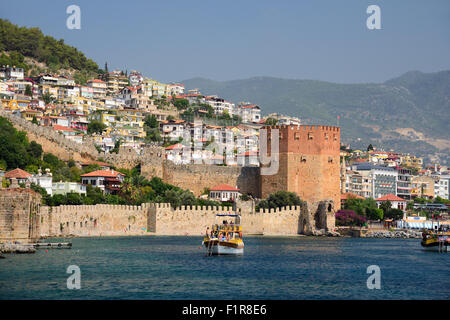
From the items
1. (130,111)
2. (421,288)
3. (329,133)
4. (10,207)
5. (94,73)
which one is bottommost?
(421,288)

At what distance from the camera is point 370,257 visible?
34.5 meters

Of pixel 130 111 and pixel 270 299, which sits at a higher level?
pixel 130 111

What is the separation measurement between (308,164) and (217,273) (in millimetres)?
26505

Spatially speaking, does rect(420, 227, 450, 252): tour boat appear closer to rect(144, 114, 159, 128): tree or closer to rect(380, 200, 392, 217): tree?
rect(380, 200, 392, 217): tree

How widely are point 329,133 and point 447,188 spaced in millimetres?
54429

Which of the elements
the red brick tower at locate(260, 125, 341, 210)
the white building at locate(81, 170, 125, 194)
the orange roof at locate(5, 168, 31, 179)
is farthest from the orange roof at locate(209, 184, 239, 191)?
the orange roof at locate(5, 168, 31, 179)

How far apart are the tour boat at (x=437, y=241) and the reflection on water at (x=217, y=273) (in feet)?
8.90

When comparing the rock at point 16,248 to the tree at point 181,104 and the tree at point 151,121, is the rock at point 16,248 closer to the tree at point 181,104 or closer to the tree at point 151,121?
the tree at point 151,121

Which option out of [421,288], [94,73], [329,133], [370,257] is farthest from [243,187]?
[94,73]

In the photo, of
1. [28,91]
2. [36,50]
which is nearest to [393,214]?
[28,91]

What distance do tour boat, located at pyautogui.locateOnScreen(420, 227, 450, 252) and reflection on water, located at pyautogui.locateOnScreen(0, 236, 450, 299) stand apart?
8.90 feet

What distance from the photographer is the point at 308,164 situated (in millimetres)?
51531

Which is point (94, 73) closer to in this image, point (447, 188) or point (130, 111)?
point (130, 111)

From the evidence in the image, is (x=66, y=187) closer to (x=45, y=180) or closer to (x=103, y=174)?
(x=45, y=180)
